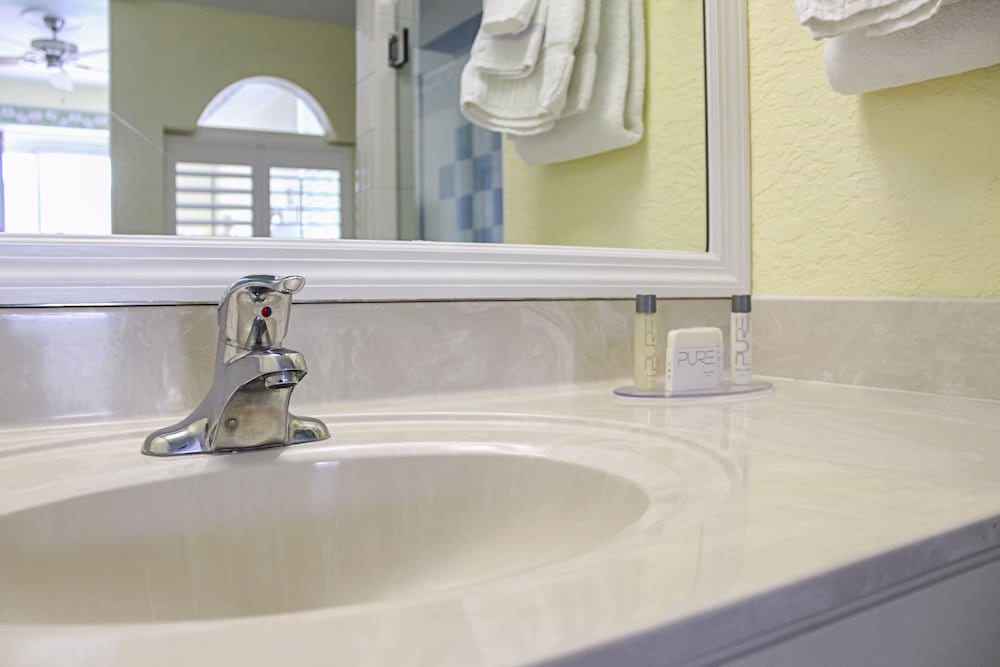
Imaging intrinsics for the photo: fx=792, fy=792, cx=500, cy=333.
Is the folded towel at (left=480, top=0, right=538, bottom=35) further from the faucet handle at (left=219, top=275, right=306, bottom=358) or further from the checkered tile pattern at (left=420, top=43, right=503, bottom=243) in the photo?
the faucet handle at (left=219, top=275, right=306, bottom=358)

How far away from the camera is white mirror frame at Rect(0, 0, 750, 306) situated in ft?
2.39

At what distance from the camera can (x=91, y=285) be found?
735 mm

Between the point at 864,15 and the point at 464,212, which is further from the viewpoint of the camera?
the point at 464,212

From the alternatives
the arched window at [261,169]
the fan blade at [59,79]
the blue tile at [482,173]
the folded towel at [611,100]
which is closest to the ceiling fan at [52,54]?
the fan blade at [59,79]

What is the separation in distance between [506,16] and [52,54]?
1.74 feet

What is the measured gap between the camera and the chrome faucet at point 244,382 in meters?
0.63

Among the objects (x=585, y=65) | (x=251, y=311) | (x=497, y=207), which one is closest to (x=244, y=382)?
(x=251, y=311)

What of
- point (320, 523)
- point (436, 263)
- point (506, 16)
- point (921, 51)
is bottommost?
point (320, 523)

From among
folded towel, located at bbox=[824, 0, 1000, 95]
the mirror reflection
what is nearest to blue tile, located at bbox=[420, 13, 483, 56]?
the mirror reflection

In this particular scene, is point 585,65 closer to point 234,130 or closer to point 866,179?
point 866,179

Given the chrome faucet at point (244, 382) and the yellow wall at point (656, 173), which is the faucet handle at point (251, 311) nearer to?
the chrome faucet at point (244, 382)

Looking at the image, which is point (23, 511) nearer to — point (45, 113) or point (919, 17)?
point (45, 113)

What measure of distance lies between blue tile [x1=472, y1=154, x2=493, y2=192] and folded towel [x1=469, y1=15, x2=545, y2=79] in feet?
0.38

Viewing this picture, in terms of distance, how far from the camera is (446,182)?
3.08 ft
